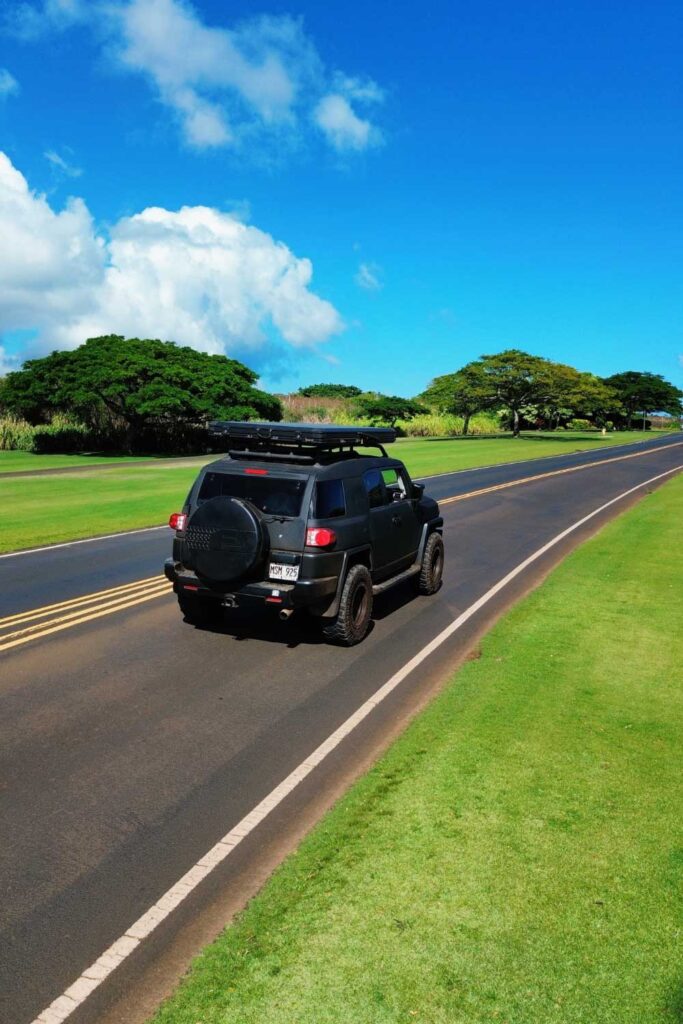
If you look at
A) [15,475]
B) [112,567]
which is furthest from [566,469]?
[112,567]

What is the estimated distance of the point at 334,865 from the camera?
455 cm

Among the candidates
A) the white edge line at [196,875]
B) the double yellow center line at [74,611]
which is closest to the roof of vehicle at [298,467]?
the white edge line at [196,875]

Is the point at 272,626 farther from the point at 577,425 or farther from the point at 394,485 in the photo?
the point at 577,425

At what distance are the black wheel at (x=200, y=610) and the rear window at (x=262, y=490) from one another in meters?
1.40

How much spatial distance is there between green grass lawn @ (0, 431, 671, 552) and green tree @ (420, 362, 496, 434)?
32.2 m

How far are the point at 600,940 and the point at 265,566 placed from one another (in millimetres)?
5485

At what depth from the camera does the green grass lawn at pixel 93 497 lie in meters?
18.2

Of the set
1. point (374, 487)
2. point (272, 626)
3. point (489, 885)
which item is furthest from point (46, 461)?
point (489, 885)

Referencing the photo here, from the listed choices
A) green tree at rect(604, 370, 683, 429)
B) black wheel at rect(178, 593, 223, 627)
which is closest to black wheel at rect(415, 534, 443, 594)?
black wheel at rect(178, 593, 223, 627)

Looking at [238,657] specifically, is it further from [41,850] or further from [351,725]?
[41,850]

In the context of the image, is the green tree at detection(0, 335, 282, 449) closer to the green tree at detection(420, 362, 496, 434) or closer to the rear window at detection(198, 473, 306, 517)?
the green tree at detection(420, 362, 496, 434)

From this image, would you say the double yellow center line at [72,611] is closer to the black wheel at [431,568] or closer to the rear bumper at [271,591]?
the rear bumper at [271,591]

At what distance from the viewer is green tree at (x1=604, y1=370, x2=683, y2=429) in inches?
4818

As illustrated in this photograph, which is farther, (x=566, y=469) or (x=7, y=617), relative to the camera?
(x=566, y=469)
